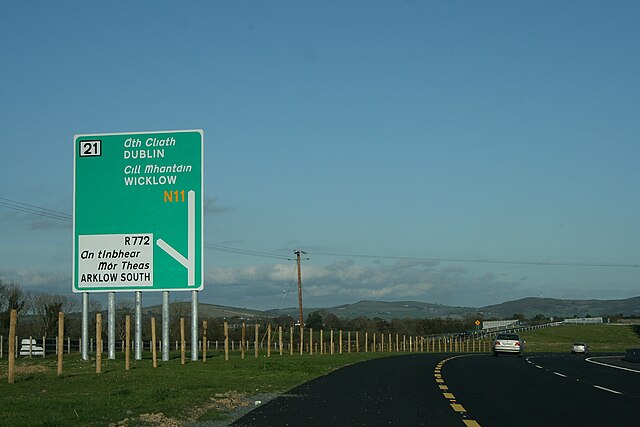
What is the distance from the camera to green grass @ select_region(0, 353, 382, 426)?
15000mm

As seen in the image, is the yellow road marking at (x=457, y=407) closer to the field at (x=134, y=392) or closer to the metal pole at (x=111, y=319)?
the field at (x=134, y=392)

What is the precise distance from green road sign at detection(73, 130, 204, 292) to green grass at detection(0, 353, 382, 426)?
3.40 meters

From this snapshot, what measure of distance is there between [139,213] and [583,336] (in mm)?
110915

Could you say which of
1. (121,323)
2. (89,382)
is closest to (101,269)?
(89,382)

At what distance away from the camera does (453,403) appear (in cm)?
1839

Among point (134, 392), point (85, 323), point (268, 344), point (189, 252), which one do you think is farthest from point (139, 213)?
point (268, 344)

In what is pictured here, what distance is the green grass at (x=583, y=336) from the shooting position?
119 meters

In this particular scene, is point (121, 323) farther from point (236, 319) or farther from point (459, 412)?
point (459, 412)

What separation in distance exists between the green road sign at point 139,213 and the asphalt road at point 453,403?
907cm

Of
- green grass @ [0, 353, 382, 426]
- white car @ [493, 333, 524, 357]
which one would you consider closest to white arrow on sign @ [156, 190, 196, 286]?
green grass @ [0, 353, 382, 426]

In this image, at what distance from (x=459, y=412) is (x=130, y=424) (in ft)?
19.2

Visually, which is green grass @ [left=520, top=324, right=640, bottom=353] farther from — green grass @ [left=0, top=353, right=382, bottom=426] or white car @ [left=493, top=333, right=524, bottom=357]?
green grass @ [left=0, top=353, right=382, bottom=426]

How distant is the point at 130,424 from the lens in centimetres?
1395

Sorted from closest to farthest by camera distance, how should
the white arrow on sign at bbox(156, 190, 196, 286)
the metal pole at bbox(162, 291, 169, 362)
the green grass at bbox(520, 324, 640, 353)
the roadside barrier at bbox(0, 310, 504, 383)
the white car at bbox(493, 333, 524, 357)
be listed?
the white arrow on sign at bbox(156, 190, 196, 286), the metal pole at bbox(162, 291, 169, 362), the roadside barrier at bbox(0, 310, 504, 383), the white car at bbox(493, 333, 524, 357), the green grass at bbox(520, 324, 640, 353)
